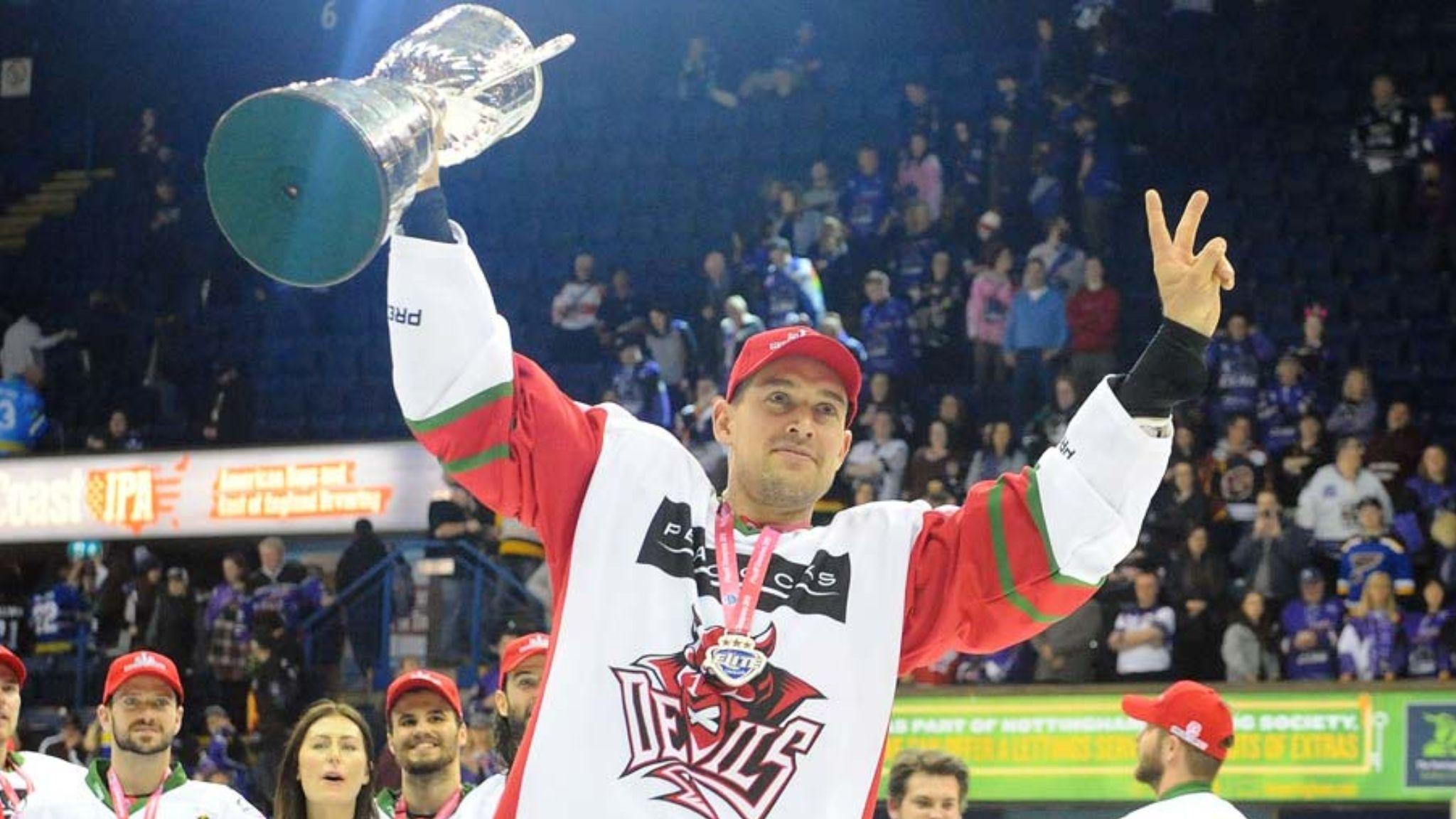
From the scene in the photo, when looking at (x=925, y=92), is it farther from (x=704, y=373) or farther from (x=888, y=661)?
(x=888, y=661)

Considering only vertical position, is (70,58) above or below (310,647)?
above

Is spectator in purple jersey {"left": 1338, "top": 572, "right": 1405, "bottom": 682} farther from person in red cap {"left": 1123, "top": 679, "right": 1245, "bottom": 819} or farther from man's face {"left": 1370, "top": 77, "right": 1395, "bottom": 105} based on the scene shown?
person in red cap {"left": 1123, "top": 679, "right": 1245, "bottom": 819}

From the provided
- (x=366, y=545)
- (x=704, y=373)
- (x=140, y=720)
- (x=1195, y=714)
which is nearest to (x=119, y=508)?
(x=366, y=545)

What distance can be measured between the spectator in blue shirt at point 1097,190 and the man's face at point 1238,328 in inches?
69.4

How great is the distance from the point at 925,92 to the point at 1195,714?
12531mm

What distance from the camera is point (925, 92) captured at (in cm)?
1855

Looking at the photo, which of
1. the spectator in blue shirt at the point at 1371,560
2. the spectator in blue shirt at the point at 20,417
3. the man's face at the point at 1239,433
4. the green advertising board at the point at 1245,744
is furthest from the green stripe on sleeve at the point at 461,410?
the spectator in blue shirt at the point at 20,417

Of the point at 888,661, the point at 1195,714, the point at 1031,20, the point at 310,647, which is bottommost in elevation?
the point at 888,661

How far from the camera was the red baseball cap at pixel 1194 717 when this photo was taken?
6.44m

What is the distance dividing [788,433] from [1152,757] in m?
3.33

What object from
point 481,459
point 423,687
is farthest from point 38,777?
point 481,459

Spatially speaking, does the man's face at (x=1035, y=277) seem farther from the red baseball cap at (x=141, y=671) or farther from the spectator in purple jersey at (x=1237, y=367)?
the red baseball cap at (x=141, y=671)

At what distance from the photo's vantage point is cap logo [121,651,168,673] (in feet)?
22.7

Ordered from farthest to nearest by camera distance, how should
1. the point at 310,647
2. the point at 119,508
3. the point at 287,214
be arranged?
the point at 119,508 < the point at 310,647 < the point at 287,214
